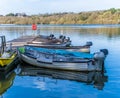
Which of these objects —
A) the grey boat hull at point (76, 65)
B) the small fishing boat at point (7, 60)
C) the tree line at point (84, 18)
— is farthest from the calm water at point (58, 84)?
the tree line at point (84, 18)

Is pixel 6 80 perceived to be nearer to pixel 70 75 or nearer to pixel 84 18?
pixel 70 75

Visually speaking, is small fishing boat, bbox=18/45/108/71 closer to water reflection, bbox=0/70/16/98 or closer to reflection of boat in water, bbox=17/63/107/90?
reflection of boat in water, bbox=17/63/107/90

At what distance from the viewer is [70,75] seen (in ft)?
77.3

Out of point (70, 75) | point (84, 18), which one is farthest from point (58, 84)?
point (84, 18)

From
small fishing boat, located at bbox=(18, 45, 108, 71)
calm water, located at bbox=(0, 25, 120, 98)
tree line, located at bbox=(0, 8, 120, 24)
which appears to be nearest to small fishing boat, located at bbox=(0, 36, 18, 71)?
calm water, located at bbox=(0, 25, 120, 98)

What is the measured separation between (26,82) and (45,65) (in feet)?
15.3

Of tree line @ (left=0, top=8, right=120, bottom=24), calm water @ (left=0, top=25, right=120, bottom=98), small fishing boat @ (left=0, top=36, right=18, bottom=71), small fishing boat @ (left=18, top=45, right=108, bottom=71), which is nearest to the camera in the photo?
calm water @ (left=0, top=25, right=120, bottom=98)

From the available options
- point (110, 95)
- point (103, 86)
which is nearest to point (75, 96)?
point (110, 95)

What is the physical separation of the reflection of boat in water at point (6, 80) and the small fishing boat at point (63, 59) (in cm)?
255

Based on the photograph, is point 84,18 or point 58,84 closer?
point 58,84

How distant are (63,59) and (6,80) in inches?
198

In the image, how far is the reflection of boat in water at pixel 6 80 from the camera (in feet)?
65.0

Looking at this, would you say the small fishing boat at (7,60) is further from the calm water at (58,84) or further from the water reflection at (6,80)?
the calm water at (58,84)

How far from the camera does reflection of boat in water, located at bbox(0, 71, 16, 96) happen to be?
19812 millimetres
